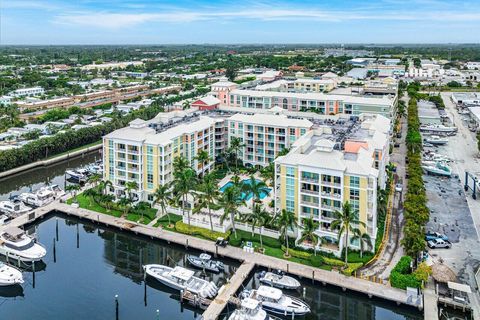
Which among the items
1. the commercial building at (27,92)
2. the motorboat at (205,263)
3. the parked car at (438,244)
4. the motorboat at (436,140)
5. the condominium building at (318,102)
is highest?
the commercial building at (27,92)

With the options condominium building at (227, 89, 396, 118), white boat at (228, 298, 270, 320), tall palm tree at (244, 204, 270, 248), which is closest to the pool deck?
white boat at (228, 298, 270, 320)

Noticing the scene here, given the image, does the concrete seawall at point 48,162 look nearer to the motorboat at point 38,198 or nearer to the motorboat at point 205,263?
the motorboat at point 38,198

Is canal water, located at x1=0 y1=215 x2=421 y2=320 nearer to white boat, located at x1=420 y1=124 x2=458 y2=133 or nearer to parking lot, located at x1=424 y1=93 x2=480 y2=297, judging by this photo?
parking lot, located at x1=424 y1=93 x2=480 y2=297

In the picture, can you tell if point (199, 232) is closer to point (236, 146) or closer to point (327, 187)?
point (327, 187)

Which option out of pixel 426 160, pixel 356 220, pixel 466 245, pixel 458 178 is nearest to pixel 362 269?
pixel 356 220

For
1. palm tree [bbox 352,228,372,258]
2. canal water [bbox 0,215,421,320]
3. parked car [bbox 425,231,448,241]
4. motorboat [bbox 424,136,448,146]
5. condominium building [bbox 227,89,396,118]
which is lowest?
canal water [bbox 0,215,421,320]

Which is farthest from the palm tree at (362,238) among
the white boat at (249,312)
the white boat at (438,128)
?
the white boat at (438,128)
